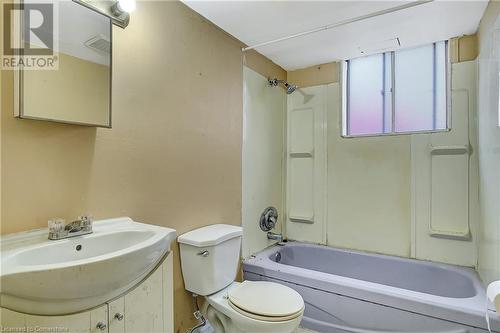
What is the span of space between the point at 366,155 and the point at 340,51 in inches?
38.6

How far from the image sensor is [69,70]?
114 centimetres

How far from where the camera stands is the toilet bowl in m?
1.44

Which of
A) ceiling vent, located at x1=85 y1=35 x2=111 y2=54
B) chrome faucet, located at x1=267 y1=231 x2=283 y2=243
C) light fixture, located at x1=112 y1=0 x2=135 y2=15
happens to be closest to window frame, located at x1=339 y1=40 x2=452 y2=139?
chrome faucet, located at x1=267 y1=231 x2=283 y2=243

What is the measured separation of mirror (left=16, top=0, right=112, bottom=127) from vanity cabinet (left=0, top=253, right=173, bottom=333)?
0.69m

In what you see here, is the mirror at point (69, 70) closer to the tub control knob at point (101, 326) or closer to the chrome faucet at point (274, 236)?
the tub control knob at point (101, 326)

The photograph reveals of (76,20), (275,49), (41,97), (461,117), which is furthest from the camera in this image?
(275,49)

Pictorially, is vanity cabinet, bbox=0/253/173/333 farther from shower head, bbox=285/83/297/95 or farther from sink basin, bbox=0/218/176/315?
shower head, bbox=285/83/297/95

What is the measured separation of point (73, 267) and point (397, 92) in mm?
2707

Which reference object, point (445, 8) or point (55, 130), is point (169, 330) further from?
point (445, 8)

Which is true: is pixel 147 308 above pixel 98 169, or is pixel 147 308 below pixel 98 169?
below

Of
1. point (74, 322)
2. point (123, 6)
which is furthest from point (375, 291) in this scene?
point (123, 6)

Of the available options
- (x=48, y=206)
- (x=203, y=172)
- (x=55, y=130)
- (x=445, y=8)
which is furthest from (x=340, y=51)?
(x=48, y=206)

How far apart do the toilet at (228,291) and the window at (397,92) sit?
1.68m

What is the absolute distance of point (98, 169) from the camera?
4.14ft
